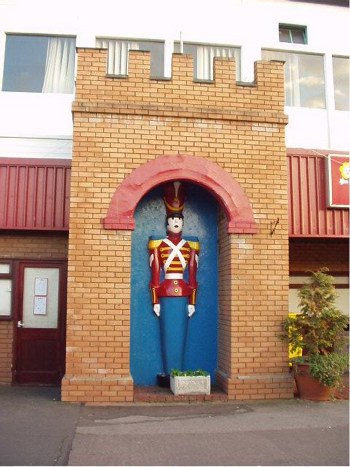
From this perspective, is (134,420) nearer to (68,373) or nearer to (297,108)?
(68,373)

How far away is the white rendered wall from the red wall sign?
1.37 m

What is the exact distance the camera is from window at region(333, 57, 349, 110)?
12042 millimetres

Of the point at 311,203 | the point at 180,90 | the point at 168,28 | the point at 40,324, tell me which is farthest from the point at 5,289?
the point at 168,28

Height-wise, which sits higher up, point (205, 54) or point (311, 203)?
point (205, 54)

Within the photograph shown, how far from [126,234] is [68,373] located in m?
2.32

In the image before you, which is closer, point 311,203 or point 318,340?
point 318,340

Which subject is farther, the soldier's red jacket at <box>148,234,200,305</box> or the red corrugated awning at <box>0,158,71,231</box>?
the red corrugated awning at <box>0,158,71,231</box>

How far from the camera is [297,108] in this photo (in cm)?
1163

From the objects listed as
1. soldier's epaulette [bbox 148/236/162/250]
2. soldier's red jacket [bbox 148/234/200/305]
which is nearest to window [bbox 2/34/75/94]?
soldier's epaulette [bbox 148/236/162/250]

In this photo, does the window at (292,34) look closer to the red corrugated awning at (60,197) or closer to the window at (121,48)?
the window at (121,48)

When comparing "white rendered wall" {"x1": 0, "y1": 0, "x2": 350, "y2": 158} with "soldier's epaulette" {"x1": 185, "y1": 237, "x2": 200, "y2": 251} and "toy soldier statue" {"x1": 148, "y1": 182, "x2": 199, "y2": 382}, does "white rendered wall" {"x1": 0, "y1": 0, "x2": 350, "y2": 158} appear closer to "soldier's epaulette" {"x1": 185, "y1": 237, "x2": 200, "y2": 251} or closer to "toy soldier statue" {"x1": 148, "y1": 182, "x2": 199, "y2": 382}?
"toy soldier statue" {"x1": 148, "y1": 182, "x2": 199, "y2": 382}

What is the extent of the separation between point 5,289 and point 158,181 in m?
3.74

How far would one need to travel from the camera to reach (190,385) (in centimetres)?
800

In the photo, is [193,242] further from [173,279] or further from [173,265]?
[173,279]
